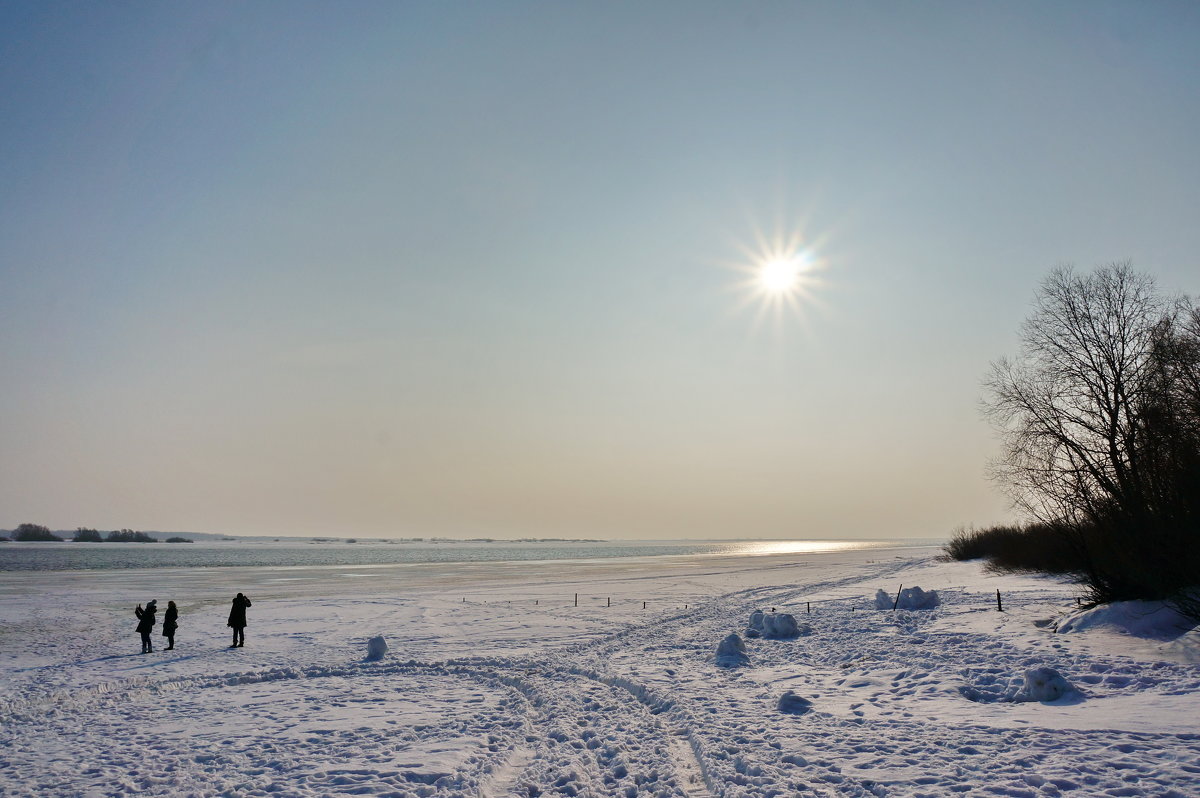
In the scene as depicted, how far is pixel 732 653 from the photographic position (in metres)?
19.6

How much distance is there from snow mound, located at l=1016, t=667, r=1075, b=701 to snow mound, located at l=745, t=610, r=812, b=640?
35.8ft

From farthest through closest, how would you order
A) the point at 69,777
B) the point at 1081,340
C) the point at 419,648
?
the point at 1081,340, the point at 419,648, the point at 69,777

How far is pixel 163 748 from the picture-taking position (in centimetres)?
1184

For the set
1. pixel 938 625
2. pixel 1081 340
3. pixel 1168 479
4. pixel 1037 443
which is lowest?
pixel 938 625

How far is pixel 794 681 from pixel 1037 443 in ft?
62.7

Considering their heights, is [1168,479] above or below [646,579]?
above

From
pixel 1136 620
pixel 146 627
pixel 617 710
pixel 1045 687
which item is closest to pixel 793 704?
pixel 617 710

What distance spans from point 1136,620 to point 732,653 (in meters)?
10.4

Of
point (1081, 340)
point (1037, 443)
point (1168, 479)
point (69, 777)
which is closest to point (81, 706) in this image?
point (69, 777)

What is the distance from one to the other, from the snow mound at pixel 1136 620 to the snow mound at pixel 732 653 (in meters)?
8.76

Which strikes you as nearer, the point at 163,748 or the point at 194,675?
the point at 163,748

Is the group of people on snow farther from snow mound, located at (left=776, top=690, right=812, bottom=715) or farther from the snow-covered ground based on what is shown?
snow mound, located at (left=776, top=690, right=812, bottom=715)

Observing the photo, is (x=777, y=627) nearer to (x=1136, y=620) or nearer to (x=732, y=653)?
(x=732, y=653)

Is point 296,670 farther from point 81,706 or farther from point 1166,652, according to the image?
point 1166,652
